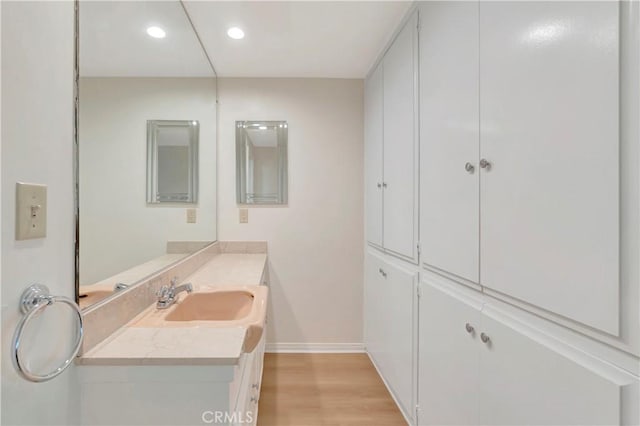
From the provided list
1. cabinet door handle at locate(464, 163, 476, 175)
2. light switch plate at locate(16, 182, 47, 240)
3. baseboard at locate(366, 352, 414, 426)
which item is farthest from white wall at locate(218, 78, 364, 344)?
light switch plate at locate(16, 182, 47, 240)

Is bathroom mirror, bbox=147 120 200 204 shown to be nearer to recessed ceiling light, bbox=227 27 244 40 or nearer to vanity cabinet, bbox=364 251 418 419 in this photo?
recessed ceiling light, bbox=227 27 244 40

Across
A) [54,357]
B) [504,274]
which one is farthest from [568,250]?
[54,357]

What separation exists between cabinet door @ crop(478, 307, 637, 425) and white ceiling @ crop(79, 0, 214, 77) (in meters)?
1.48

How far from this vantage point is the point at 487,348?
39.4 inches

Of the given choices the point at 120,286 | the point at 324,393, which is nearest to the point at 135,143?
the point at 120,286

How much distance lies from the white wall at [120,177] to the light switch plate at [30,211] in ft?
0.52

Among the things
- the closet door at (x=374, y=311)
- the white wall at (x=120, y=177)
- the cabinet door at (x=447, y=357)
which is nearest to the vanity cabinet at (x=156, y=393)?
the white wall at (x=120, y=177)

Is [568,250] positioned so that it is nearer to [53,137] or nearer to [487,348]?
[487,348]

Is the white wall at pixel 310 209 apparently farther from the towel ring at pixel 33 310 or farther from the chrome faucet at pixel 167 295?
the towel ring at pixel 33 310

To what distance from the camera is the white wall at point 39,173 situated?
571 millimetres

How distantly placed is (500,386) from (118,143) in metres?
1.51

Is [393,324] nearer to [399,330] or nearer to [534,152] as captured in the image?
[399,330]

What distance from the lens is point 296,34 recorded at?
73.9 inches

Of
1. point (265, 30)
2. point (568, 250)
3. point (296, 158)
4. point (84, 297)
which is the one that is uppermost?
point (265, 30)
